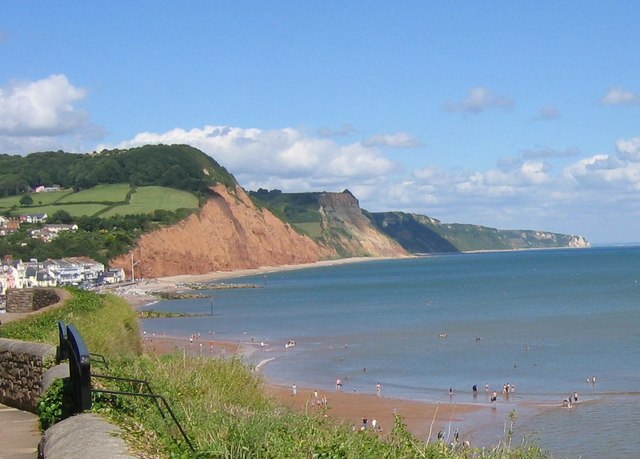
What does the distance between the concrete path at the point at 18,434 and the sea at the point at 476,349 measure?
13.9 metres

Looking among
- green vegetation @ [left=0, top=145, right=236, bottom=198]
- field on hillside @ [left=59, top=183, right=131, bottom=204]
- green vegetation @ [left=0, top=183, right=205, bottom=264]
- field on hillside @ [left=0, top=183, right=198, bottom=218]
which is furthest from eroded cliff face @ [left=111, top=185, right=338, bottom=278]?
field on hillside @ [left=59, top=183, right=131, bottom=204]

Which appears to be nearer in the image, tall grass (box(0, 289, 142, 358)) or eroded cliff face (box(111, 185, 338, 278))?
tall grass (box(0, 289, 142, 358))

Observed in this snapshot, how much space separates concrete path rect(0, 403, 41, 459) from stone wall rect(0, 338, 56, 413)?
0.17 m

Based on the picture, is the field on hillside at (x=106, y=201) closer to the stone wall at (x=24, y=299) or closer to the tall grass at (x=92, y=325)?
the stone wall at (x=24, y=299)

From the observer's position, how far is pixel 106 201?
163 meters

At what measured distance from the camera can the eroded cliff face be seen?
461 feet

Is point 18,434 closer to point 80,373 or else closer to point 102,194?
point 80,373

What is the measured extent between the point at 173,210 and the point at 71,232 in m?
19.9

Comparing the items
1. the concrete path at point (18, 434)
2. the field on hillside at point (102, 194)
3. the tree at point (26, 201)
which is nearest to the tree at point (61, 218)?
the field on hillside at point (102, 194)

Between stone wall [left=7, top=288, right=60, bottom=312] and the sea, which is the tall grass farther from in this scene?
the sea

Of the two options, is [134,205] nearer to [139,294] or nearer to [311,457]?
[139,294]

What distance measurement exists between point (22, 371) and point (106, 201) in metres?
156

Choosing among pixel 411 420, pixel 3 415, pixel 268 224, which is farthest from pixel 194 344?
pixel 268 224

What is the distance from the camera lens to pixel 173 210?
152125 mm
